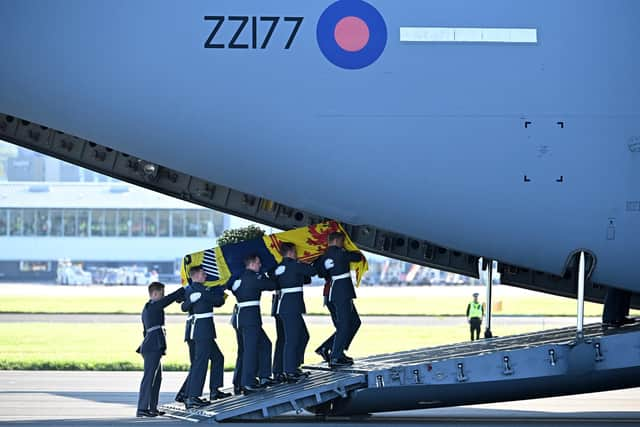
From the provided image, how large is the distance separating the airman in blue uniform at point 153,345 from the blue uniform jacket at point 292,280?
1416 millimetres

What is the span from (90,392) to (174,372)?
404 cm

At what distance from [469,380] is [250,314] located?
282cm

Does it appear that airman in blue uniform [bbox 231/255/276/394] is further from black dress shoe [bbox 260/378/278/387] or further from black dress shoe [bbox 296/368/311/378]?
black dress shoe [bbox 296/368/311/378]

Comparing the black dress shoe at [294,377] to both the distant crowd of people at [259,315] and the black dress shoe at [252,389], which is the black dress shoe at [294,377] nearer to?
the distant crowd of people at [259,315]

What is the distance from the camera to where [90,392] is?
17469mm

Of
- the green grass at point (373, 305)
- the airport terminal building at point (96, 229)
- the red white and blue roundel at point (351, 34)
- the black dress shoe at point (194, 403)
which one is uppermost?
the airport terminal building at point (96, 229)

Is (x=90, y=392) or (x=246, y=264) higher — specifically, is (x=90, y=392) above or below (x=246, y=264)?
below

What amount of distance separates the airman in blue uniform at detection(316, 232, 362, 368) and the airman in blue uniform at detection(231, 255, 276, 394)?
73 cm

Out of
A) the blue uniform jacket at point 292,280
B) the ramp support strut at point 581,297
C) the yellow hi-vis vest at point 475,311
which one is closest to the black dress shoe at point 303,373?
the blue uniform jacket at point 292,280

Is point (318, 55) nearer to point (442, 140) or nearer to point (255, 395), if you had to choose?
point (442, 140)

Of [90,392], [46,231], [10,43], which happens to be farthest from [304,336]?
[46,231]

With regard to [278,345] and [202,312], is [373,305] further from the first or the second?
[202,312]

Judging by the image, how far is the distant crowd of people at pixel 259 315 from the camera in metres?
12.1

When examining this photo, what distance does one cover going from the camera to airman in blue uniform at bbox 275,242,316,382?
12.1 m
